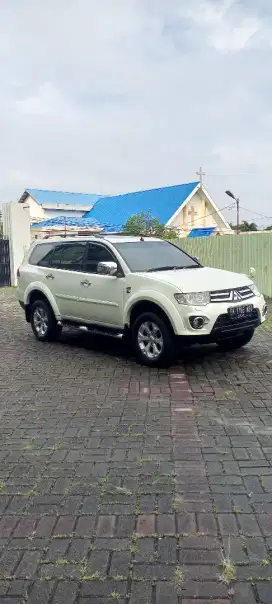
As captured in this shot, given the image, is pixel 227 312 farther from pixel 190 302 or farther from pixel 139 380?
pixel 139 380

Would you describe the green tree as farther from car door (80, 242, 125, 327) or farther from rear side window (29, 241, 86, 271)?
car door (80, 242, 125, 327)

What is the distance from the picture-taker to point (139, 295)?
6.89 m

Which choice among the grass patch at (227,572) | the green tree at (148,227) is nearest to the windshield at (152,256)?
the grass patch at (227,572)

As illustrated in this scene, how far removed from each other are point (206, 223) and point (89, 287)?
37089 millimetres

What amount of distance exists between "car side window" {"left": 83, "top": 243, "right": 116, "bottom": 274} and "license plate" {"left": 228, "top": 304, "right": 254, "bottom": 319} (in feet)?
6.63

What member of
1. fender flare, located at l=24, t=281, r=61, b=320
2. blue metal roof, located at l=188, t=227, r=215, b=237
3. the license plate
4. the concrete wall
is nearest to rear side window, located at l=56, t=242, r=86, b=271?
fender flare, located at l=24, t=281, r=61, b=320

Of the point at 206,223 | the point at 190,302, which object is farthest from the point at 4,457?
→ the point at 206,223

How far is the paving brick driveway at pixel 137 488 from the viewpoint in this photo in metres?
2.62

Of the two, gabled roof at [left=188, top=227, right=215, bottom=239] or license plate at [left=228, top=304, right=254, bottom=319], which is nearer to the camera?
license plate at [left=228, top=304, right=254, bottom=319]

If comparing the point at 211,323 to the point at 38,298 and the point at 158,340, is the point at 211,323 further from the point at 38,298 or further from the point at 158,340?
the point at 38,298

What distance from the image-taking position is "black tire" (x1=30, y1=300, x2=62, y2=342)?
880 centimetres

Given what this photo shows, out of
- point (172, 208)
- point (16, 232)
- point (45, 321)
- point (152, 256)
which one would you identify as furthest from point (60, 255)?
point (172, 208)

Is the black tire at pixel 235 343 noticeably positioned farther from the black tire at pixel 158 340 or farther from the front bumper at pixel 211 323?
the black tire at pixel 158 340

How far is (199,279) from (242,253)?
914 cm
